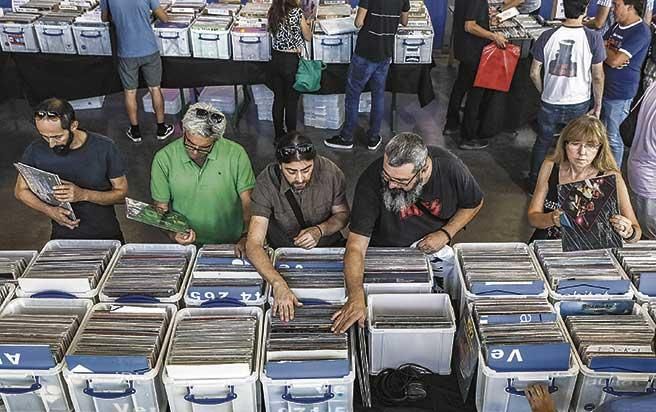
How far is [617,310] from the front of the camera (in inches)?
107

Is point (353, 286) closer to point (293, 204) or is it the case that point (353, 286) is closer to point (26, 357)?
point (293, 204)

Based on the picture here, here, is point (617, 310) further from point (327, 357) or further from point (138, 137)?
point (138, 137)

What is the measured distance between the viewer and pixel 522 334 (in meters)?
2.51

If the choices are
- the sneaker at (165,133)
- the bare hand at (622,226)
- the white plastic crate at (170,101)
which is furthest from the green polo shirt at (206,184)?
the white plastic crate at (170,101)

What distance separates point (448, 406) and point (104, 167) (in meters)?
2.02

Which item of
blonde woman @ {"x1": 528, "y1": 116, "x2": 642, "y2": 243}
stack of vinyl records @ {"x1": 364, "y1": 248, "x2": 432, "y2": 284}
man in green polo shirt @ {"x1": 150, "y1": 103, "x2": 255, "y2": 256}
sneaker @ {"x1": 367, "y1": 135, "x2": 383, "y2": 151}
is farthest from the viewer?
sneaker @ {"x1": 367, "y1": 135, "x2": 383, "y2": 151}

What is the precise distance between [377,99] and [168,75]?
6.05ft

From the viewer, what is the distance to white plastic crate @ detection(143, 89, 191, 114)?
671 cm

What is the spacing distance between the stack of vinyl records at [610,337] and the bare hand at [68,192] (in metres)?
2.29

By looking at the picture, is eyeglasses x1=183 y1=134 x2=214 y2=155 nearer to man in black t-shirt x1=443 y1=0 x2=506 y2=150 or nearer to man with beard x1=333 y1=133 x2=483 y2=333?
man with beard x1=333 y1=133 x2=483 y2=333

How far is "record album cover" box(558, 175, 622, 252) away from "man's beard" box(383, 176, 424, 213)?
60 cm

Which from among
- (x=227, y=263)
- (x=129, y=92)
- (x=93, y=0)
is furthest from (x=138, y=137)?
(x=227, y=263)

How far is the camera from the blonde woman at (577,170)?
3.17 meters

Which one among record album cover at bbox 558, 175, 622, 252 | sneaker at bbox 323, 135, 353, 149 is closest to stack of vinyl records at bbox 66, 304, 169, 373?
record album cover at bbox 558, 175, 622, 252
